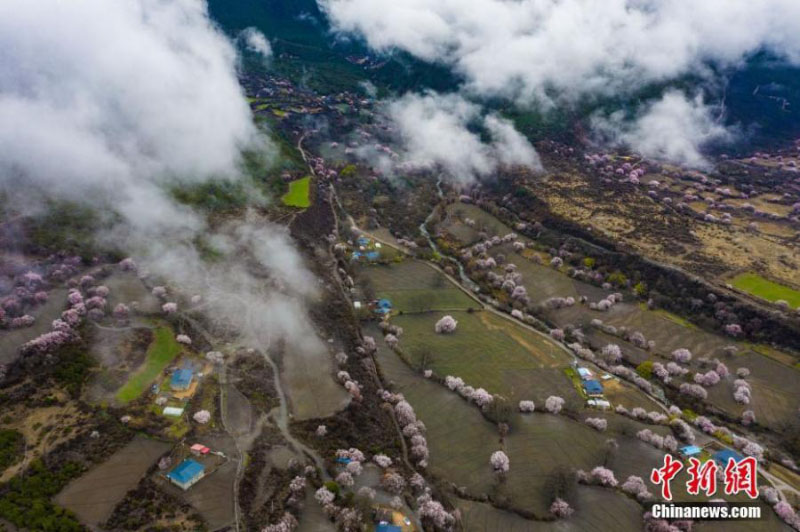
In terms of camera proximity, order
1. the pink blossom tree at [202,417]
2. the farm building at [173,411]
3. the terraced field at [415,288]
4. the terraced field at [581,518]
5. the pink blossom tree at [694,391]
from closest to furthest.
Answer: the terraced field at [581,518], the pink blossom tree at [202,417], the farm building at [173,411], the pink blossom tree at [694,391], the terraced field at [415,288]

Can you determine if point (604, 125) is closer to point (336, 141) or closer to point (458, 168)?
point (458, 168)

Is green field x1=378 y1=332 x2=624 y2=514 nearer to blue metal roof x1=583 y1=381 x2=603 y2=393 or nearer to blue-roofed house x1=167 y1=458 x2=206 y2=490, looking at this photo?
blue metal roof x1=583 y1=381 x2=603 y2=393

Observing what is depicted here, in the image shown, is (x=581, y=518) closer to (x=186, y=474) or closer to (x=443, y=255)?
(x=186, y=474)

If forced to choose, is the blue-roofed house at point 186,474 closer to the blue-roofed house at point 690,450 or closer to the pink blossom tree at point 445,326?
the pink blossom tree at point 445,326

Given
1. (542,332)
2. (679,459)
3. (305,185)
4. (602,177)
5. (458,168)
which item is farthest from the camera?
(458,168)

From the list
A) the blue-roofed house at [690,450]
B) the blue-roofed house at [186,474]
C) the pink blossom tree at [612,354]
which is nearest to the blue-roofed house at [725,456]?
the blue-roofed house at [690,450]

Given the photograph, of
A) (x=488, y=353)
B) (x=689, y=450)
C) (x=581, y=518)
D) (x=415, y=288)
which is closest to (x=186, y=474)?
(x=581, y=518)

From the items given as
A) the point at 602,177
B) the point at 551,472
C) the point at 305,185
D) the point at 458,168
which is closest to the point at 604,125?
the point at 602,177
